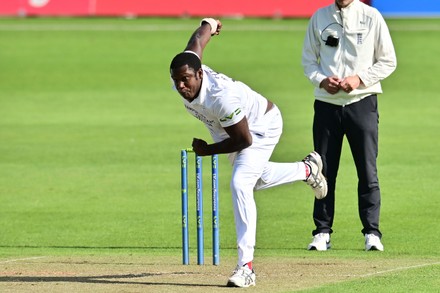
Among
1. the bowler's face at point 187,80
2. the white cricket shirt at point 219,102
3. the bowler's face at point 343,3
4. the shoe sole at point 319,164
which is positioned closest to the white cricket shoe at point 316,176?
the shoe sole at point 319,164

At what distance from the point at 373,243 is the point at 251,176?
2176 millimetres

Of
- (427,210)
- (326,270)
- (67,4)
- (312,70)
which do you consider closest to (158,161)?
(427,210)

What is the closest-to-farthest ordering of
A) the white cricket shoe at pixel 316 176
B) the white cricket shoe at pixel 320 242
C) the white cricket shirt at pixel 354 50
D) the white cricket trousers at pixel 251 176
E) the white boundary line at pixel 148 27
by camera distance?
the white cricket trousers at pixel 251 176 → the white cricket shoe at pixel 316 176 → the white cricket shirt at pixel 354 50 → the white cricket shoe at pixel 320 242 → the white boundary line at pixel 148 27

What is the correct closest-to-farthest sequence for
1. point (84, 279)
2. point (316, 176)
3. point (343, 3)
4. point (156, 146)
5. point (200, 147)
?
1. point (200, 147)
2. point (84, 279)
3. point (316, 176)
4. point (343, 3)
5. point (156, 146)

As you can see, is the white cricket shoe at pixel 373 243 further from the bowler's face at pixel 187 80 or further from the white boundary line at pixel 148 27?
the white boundary line at pixel 148 27

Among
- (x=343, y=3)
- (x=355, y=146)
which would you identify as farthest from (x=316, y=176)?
(x=343, y=3)

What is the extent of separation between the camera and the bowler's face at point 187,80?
8.93 metres

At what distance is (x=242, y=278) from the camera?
902cm

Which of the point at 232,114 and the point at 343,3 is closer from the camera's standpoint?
the point at 232,114

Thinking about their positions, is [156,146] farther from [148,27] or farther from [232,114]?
[148,27]

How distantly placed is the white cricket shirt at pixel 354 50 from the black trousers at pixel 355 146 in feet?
0.35

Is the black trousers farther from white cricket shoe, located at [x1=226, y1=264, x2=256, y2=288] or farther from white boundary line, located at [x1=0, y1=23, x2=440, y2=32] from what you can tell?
white boundary line, located at [x1=0, y1=23, x2=440, y2=32]

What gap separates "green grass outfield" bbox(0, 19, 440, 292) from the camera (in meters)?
11.8

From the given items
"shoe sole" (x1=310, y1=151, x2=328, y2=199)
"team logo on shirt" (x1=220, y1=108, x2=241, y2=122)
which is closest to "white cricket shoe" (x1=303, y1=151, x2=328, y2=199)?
"shoe sole" (x1=310, y1=151, x2=328, y2=199)
